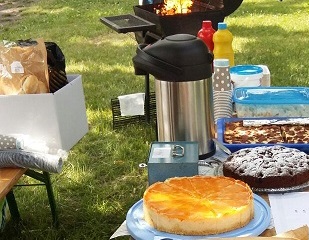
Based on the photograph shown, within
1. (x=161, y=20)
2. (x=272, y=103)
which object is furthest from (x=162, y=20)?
(x=272, y=103)

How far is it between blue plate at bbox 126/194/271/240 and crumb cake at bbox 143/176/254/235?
0.04 feet

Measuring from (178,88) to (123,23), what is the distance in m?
1.94

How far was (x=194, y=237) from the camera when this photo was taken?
1.36 m

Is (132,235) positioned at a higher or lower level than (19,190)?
higher

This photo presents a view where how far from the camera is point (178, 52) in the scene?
180 centimetres

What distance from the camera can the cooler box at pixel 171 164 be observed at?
1.64 m

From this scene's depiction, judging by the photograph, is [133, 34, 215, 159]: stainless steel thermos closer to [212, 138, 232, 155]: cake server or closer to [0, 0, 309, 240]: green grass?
[212, 138, 232, 155]: cake server

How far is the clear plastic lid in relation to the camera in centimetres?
220

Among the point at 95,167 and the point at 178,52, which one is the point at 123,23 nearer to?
the point at 95,167

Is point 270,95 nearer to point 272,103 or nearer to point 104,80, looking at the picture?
point 272,103

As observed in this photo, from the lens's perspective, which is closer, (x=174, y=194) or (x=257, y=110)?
(x=174, y=194)

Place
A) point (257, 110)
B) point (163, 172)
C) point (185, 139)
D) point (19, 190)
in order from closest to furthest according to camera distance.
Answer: point (163, 172)
point (185, 139)
point (257, 110)
point (19, 190)

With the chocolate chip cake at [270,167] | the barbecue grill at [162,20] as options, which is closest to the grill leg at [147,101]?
the barbecue grill at [162,20]

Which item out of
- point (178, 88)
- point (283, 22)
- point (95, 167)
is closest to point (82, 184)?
point (95, 167)
